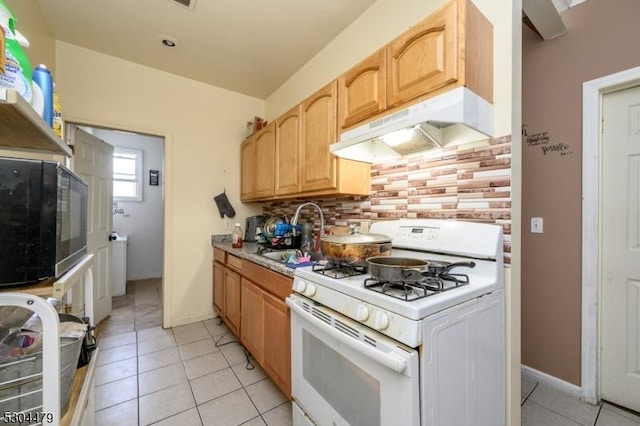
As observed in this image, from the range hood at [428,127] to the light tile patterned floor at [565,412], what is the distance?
1.62 m

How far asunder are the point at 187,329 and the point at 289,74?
2.80m

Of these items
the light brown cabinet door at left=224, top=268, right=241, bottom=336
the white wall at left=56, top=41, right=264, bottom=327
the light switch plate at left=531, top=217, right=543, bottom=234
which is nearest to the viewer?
the light switch plate at left=531, top=217, right=543, bottom=234

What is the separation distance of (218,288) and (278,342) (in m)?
1.42

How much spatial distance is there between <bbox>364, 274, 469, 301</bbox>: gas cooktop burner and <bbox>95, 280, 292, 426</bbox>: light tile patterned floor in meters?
1.10

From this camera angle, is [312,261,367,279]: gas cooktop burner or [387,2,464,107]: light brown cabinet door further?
[312,261,367,279]: gas cooktop burner

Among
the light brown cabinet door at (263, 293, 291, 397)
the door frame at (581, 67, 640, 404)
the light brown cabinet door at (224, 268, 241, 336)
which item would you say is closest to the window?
the light brown cabinet door at (224, 268, 241, 336)

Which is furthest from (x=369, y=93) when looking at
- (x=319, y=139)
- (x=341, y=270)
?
(x=341, y=270)

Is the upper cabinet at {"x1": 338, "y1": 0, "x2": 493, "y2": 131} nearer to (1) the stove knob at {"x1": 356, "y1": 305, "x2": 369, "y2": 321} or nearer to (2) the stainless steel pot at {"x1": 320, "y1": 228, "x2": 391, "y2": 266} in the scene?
(2) the stainless steel pot at {"x1": 320, "y1": 228, "x2": 391, "y2": 266}

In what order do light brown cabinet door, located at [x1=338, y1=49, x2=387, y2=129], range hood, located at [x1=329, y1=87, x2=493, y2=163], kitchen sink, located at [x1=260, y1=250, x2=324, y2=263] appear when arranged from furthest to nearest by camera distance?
kitchen sink, located at [x1=260, y1=250, x2=324, y2=263] < light brown cabinet door, located at [x1=338, y1=49, x2=387, y2=129] < range hood, located at [x1=329, y1=87, x2=493, y2=163]

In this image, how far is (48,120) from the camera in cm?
80

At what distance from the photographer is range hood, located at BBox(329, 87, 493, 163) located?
3.49ft

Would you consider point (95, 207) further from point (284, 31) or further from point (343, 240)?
point (343, 240)

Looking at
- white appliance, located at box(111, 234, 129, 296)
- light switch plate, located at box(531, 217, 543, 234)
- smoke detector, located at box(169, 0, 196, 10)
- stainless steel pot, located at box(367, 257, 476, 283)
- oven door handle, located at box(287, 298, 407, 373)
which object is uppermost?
smoke detector, located at box(169, 0, 196, 10)

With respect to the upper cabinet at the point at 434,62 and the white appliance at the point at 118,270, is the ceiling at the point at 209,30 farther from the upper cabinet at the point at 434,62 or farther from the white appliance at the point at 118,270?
the white appliance at the point at 118,270
